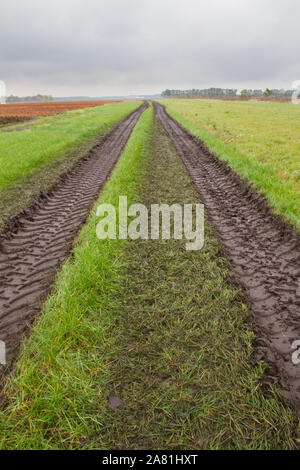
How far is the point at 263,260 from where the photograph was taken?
445 cm

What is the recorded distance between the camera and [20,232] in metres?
5.66

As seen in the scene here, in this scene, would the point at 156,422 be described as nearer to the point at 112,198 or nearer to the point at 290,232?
the point at 290,232

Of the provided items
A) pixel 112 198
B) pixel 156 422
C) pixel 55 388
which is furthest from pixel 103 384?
pixel 112 198

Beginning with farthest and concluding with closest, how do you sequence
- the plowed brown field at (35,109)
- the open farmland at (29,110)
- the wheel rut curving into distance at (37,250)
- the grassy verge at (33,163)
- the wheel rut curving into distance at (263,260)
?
the plowed brown field at (35,109) < the open farmland at (29,110) < the grassy verge at (33,163) < the wheel rut curving into distance at (37,250) < the wheel rut curving into distance at (263,260)

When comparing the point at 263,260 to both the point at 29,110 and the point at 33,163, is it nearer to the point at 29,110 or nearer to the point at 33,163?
the point at 33,163

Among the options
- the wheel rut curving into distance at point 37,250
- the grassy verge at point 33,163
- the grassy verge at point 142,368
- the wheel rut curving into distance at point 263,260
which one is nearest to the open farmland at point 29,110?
the grassy verge at point 33,163

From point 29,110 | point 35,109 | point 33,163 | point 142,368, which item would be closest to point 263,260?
point 142,368

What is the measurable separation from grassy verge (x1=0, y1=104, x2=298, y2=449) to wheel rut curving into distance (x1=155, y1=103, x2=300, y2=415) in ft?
0.77

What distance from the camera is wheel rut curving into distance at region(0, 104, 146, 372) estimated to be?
341 cm

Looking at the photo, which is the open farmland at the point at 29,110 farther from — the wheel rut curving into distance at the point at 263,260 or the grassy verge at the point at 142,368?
the grassy verge at the point at 142,368

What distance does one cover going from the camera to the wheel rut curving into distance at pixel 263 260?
113 inches

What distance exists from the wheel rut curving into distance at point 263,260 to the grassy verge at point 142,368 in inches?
9.2

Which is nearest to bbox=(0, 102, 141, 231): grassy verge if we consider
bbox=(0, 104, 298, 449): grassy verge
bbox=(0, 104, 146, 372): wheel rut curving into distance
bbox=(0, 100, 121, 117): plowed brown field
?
bbox=(0, 104, 146, 372): wheel rut curving into distance
